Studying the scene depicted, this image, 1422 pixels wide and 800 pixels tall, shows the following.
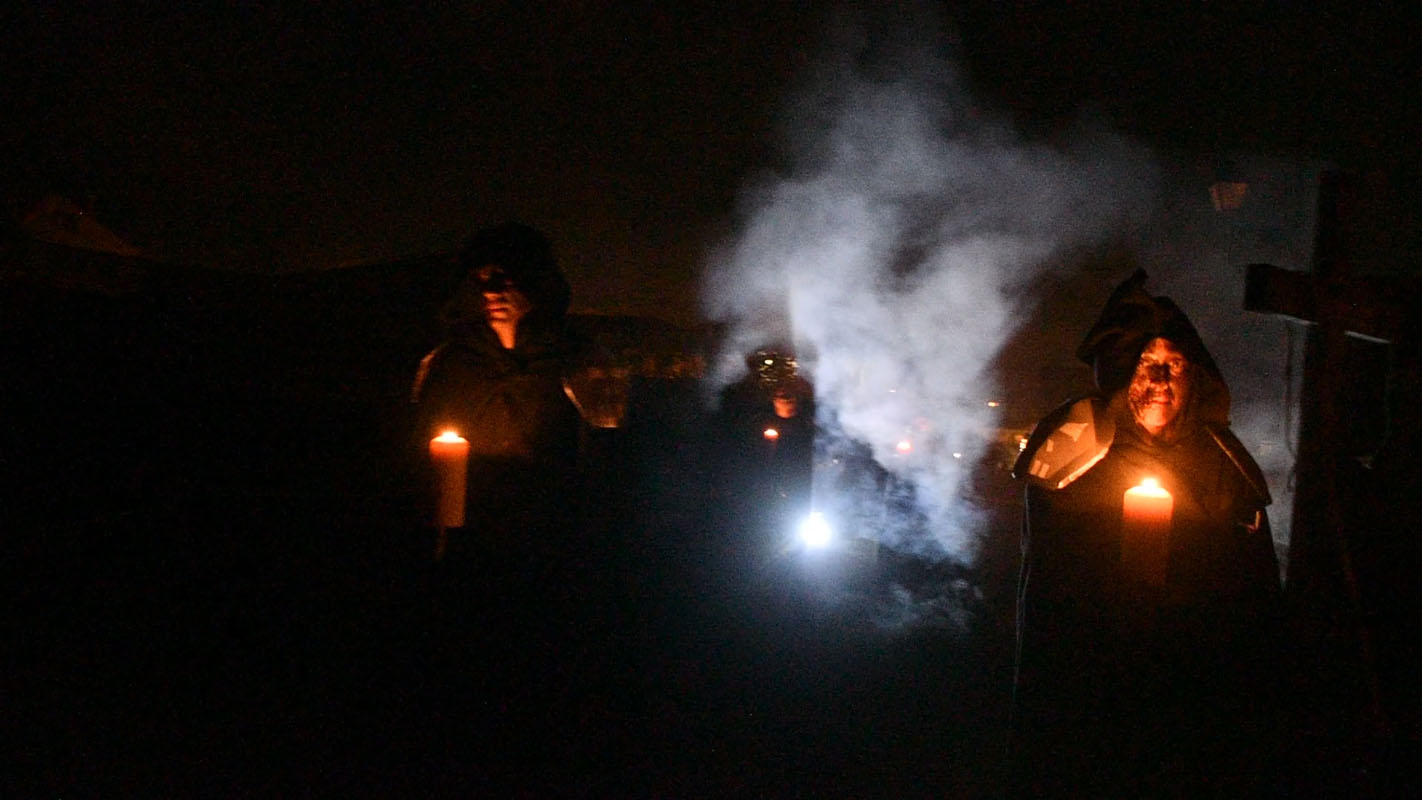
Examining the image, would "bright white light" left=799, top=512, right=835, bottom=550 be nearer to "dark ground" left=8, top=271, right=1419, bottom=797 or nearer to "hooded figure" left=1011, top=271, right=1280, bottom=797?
"dark ground" left=8, top=271, right=1419, bottom=797

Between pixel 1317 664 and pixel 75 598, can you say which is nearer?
pixel 1317 664

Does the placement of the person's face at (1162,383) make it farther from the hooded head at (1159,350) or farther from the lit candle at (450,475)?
the lit candle at (450,475)

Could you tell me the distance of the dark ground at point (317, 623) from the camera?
12.9 feet

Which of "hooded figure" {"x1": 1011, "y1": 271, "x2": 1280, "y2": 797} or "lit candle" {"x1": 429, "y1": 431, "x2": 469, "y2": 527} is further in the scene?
"hooded figure" {"x1": 1011, "y1": 271, "x2": 1280, "y2": 797}

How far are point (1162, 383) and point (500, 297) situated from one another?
313 cm

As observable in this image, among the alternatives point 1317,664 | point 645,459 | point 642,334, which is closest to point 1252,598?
point 1317,664

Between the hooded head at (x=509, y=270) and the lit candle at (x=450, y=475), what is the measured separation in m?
1.00

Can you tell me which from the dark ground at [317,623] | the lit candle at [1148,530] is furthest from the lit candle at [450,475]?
the lit candle at [1148,530]

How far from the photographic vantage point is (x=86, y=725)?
399 centimetres

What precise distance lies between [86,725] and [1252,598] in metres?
5.59

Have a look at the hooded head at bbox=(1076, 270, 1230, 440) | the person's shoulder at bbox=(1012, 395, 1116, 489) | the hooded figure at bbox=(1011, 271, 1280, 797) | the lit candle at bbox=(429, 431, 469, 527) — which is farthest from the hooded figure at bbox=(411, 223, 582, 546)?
the hooded head at bbox=(1076, 270, 1230, 440)

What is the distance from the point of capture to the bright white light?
30.3 feet

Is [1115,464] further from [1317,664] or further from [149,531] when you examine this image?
[149,531]

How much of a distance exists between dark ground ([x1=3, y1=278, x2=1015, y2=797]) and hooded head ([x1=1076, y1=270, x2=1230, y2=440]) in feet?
7.93
